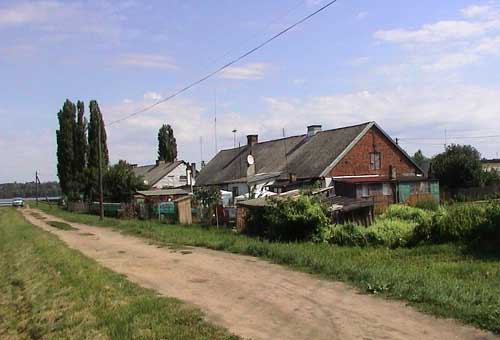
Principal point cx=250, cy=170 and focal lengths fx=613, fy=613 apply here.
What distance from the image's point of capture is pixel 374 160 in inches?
1869

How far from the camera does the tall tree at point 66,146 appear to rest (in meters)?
75.1

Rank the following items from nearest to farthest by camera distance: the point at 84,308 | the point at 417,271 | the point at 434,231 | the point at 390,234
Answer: the point at 84,308 < the point at 417,271 < the point at 434,231 < the point at 390,234

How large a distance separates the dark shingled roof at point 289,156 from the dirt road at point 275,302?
92.8ft

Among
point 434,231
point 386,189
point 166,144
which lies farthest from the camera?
point 166,144

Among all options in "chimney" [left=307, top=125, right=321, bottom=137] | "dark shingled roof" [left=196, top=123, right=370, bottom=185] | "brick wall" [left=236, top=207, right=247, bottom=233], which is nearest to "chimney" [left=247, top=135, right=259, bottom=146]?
"dark shingled roof" [left=196, top=123, right=370, bottom=185]

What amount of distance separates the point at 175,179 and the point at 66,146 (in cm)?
1434

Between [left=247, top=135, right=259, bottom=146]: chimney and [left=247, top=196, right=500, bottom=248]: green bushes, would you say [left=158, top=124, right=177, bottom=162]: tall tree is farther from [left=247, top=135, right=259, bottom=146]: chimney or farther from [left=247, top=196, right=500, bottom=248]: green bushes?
[left=247, top=196, right=500, bottom=248]: green bushes

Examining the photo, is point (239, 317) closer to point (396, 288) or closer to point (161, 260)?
point (396, 288)

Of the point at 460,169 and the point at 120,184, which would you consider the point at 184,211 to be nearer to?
the point at 120,184

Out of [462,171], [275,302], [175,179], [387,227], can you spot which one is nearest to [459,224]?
[387,227]

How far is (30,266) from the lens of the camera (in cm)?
1939

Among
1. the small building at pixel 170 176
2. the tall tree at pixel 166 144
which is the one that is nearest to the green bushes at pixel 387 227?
the small building at pixel 170 176

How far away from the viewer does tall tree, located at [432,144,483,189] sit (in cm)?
5775

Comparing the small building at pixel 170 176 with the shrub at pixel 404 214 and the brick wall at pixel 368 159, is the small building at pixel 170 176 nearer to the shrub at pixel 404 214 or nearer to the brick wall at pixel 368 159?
the brick wall at pixel 368 159
